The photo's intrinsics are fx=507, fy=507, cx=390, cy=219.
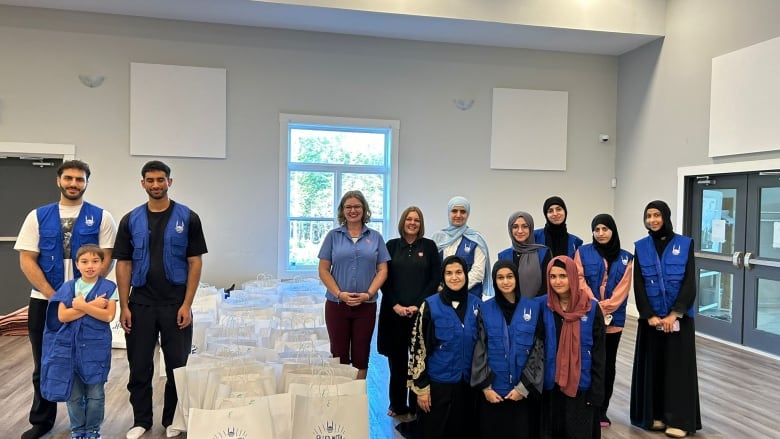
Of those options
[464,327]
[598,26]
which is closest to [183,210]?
[464,327]

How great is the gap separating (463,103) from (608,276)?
4293mm

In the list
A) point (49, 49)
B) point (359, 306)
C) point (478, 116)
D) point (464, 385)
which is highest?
point (49, 49)

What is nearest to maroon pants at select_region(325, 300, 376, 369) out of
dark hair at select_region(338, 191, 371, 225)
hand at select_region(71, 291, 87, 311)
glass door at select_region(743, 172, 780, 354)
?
dark hair at select_region(338, 191, 371, 225)

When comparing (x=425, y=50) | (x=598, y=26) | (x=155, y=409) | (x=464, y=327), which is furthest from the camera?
(x=425, y=50)

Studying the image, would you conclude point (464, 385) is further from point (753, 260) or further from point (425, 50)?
point (425, 50)

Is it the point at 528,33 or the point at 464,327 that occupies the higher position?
the point at 528,33

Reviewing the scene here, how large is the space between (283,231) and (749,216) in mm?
5352

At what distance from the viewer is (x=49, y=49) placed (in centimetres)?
596

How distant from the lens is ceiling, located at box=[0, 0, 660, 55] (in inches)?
227

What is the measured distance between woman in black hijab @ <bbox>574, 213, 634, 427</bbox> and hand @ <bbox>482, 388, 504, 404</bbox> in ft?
3.35

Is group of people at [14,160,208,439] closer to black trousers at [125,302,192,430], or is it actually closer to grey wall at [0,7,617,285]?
black trousers at [125,302,192,430]

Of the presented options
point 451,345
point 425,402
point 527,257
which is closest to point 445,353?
point 451,345

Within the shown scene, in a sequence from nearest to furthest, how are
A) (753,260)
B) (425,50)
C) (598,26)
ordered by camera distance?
(753,260) < (598,26) < (425,50)

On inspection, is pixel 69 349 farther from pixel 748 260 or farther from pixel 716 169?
pixel 716 169
